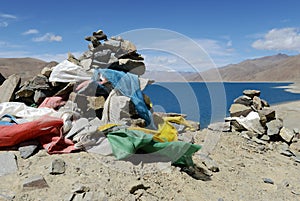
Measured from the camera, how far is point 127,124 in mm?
5660

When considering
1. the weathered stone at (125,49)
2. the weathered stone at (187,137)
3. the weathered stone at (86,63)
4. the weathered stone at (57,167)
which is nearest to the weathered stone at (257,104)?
the weathered stone at (187,137)

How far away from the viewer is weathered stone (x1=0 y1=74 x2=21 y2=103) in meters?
6.74

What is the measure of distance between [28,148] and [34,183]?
0.97 m

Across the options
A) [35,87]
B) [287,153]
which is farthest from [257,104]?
[35,87]

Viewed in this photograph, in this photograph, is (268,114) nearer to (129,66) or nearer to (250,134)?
(250,134)

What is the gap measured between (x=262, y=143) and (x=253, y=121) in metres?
0.90

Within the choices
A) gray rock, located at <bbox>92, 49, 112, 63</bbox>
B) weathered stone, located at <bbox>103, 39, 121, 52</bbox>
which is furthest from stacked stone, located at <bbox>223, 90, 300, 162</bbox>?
gray rock, located at <bbox>92, 49, 112, 63</bbox>

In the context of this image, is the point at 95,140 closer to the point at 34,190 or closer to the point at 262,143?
the point at 34,190

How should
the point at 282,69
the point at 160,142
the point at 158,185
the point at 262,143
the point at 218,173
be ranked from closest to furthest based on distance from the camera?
the point at 158,185 → the point at 160,142 → the point at 218,173 → the point at 262,143 → the point at 282,69

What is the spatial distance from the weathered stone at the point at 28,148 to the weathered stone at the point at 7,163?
165 millimetres

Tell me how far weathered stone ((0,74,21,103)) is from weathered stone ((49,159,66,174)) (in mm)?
3197

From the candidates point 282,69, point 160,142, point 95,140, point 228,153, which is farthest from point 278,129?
point 282,69

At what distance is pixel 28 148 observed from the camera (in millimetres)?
4660

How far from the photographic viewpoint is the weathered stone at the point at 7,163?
4.16 m
